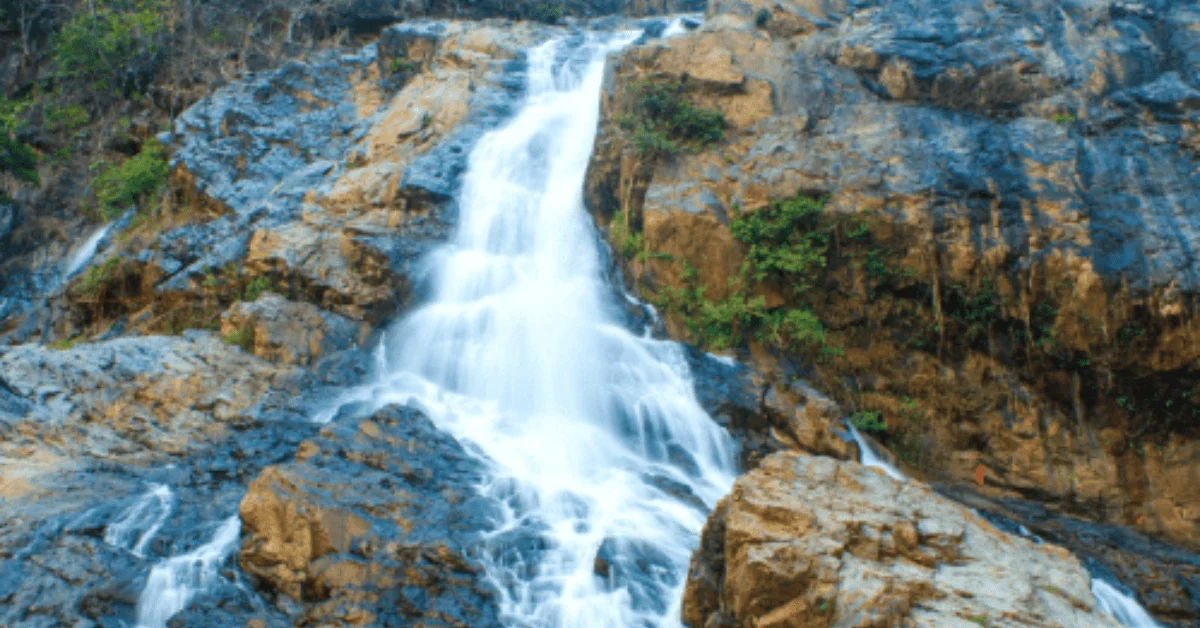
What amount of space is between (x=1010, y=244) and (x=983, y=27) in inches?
250

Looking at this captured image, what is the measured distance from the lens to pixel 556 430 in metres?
10.5

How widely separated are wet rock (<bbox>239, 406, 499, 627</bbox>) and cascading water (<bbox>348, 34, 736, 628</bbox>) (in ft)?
1.29

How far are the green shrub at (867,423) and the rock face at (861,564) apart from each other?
5.01 meters

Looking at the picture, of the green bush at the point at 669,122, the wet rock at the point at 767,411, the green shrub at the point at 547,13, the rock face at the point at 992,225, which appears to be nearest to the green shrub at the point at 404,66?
the green shrub at the point at 547,13

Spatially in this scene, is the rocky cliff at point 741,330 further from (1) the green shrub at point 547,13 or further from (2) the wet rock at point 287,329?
(1) the green shrub at point 547,13

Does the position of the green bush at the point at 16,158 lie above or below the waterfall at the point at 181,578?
above

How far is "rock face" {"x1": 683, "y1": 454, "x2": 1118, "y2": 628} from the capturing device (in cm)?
547

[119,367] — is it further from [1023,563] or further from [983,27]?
[983,27]

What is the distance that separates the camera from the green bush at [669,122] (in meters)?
14.7

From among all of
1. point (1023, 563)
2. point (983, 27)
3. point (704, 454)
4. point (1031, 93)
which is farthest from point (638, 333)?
point (983, 27)

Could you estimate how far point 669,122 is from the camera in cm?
1503

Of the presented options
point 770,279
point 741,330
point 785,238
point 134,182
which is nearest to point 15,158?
point 134,182

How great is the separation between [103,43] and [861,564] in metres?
24.8

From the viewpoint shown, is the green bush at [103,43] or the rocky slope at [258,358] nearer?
the rocky slope at [258,358]
